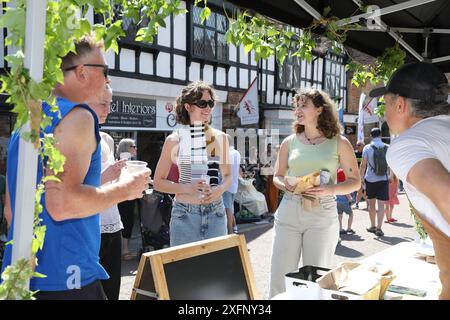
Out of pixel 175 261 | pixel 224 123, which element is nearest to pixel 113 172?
pixel 175 261

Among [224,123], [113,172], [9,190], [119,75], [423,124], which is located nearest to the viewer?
[423,124]

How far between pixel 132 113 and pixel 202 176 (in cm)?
880

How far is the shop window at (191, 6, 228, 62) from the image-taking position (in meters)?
12.8

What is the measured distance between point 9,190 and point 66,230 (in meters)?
0.28

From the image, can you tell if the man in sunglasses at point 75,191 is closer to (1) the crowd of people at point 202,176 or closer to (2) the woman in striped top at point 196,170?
(1) the crowd of people at point 202,176

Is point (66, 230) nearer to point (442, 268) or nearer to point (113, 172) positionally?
point (113, 172)

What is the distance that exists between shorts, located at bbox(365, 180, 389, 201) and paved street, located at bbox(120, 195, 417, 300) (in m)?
0.66

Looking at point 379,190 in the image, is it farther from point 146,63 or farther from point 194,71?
point 194,71

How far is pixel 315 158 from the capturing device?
324cm

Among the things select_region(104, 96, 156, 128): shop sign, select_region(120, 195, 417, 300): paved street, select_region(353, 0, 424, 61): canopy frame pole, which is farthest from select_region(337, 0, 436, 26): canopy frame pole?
select_region(104, 96, 156, 128): shop sign

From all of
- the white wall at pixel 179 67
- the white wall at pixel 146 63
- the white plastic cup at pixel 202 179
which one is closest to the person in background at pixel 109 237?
the white plastic cup at pixel 202 179

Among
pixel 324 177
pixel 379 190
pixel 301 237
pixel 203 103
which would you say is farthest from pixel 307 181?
pixel 379 190

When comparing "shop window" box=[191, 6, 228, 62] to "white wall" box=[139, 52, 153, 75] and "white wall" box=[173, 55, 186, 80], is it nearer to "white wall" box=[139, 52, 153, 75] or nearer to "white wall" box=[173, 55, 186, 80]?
"white wall" box=[173, 55, 186, 80]

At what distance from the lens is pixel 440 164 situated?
1511mm
